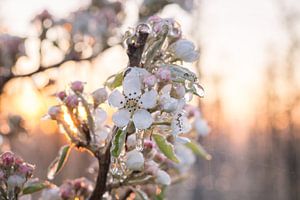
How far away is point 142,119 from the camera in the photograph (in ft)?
2.81

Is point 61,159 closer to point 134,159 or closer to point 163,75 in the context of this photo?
point 134,159

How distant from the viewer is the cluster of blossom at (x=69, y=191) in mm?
1048

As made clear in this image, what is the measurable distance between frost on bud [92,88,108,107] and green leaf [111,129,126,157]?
0.44 ft

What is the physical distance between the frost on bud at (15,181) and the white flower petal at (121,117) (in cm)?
23

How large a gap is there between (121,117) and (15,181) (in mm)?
239

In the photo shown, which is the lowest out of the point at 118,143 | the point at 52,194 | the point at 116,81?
the point at 52,194

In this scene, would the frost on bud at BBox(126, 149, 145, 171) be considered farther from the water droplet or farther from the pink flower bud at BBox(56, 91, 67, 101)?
the pink flower bud at BBox(56, 91, 67, 101)

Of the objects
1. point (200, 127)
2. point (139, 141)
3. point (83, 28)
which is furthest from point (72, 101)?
point (83, 28)

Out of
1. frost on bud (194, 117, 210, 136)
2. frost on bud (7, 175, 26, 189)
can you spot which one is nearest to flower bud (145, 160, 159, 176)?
frost on bud (7, 175, 26, 189)

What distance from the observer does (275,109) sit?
1861 centimetres

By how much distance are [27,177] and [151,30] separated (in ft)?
1.15

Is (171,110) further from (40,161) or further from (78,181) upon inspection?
(40,161)

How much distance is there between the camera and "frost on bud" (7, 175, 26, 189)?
946 millimetres

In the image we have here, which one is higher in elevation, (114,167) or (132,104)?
(132,104)
